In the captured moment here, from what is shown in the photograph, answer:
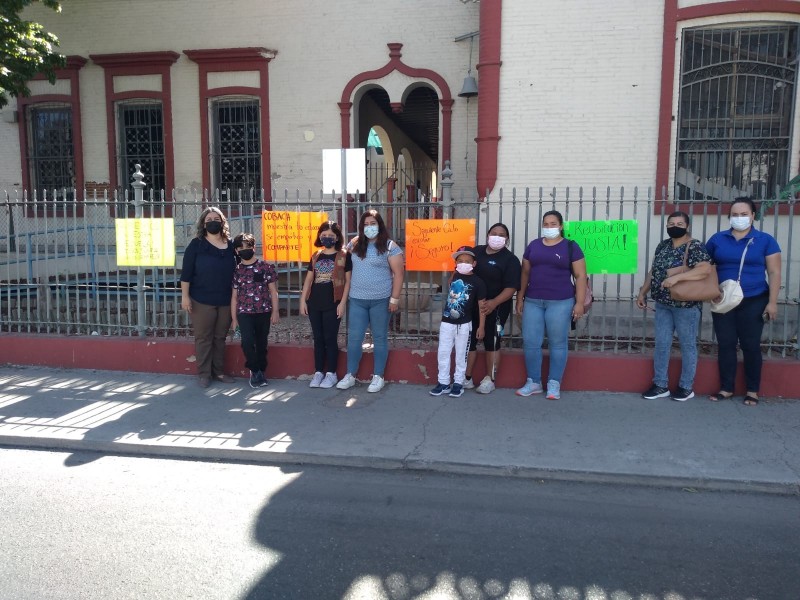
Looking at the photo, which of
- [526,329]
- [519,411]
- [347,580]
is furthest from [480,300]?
[347,580]

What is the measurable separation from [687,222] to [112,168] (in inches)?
425

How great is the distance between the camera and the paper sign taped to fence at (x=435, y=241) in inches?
268

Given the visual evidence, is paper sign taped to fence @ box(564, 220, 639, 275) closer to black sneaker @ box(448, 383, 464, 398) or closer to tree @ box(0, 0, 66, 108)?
black sneaker @ box(448, 383, 464, 398)

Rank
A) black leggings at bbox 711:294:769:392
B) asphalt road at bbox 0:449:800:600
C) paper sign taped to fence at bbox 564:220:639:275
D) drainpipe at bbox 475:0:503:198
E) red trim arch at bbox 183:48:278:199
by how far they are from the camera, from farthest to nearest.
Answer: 1. red trim arch at bbox 183:48:278:199
2. drainpipe at bbox 475:0:503:198
3. paper sign taped to fence at bbox 564:220:639:275
4. black leggings at bbox 711:294:769:392
5. asphalt road at bbox 0:449:800:600

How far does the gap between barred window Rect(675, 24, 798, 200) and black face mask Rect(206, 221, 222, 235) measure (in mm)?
6044

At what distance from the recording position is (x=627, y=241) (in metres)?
6.51

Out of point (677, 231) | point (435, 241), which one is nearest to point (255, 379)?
point (435, 241)

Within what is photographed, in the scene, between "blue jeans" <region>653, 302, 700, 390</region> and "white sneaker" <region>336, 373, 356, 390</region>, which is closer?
"blue jeans" <region>653, 302, 700, 390</region>

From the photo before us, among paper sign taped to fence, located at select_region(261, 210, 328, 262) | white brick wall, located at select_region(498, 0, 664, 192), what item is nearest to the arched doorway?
white brick wall, located at select_region(498, 0, 664, 192)

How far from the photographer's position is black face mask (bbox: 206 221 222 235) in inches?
265

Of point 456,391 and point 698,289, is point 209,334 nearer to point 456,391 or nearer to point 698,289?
point 456,391

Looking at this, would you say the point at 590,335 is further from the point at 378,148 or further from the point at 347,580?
the point at 378,148

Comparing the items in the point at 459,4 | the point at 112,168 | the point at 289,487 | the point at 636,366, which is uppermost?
the point at 459,4

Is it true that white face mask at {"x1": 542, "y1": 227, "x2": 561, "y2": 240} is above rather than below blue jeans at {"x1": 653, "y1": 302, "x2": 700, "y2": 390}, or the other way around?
above
